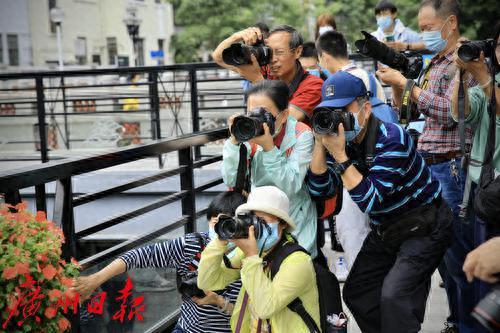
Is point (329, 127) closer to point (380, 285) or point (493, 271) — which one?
point (380, 285)

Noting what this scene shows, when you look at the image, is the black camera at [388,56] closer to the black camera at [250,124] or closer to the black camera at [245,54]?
the black camera at [245,54]

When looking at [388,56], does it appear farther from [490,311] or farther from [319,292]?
[490,311]

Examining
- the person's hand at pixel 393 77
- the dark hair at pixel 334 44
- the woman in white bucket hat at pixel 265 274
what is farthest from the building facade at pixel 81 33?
the woman in white bucket hat at pixel 265 274

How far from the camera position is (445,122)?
Result: 4.06 meters

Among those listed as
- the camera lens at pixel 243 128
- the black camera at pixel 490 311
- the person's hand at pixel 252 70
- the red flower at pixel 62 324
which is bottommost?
the red flower at pixel 62 324

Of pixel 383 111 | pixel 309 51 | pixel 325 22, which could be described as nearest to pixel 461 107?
pixel 383 111

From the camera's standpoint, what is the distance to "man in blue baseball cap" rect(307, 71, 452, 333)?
10.9 feet

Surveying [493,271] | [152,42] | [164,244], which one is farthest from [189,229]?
[152,42]

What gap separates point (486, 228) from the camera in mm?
3504

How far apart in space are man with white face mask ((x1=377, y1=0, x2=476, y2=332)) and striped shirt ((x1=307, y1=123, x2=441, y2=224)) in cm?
47

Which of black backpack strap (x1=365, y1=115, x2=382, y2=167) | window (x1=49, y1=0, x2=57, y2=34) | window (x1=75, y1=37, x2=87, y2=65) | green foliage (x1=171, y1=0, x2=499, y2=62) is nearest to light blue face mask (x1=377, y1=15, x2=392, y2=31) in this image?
black backpack strap (x1=365, y1=115, x2=382, y2=167)

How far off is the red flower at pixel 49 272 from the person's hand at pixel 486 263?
1.53 metres

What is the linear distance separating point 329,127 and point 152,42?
131 ft

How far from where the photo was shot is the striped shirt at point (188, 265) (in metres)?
3.60
